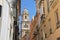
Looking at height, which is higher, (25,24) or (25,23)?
(25,23)

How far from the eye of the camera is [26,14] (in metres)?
84.3

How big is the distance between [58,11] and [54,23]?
1.95 m

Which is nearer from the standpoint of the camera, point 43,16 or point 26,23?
point 43,16

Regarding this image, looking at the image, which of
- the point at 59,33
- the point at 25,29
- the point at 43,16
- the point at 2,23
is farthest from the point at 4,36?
the point at 25,29

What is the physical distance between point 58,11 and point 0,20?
25.2 feet

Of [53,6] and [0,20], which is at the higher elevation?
[53,6]

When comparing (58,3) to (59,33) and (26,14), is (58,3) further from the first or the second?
(26,14)

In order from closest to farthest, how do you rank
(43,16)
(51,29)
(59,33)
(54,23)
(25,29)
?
(59,33) → (54,23) → (51,29) → (43,16) → (25,29)

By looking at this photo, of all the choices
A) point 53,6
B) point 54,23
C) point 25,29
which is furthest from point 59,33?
point 25,29

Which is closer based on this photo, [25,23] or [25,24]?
[25,23]

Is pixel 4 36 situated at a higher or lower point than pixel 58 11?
lower

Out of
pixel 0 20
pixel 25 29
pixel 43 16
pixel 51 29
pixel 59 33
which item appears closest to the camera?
pixel 0 20

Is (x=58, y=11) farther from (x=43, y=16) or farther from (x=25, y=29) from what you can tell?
(x=25, y=29)

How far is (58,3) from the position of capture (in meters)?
20.7
